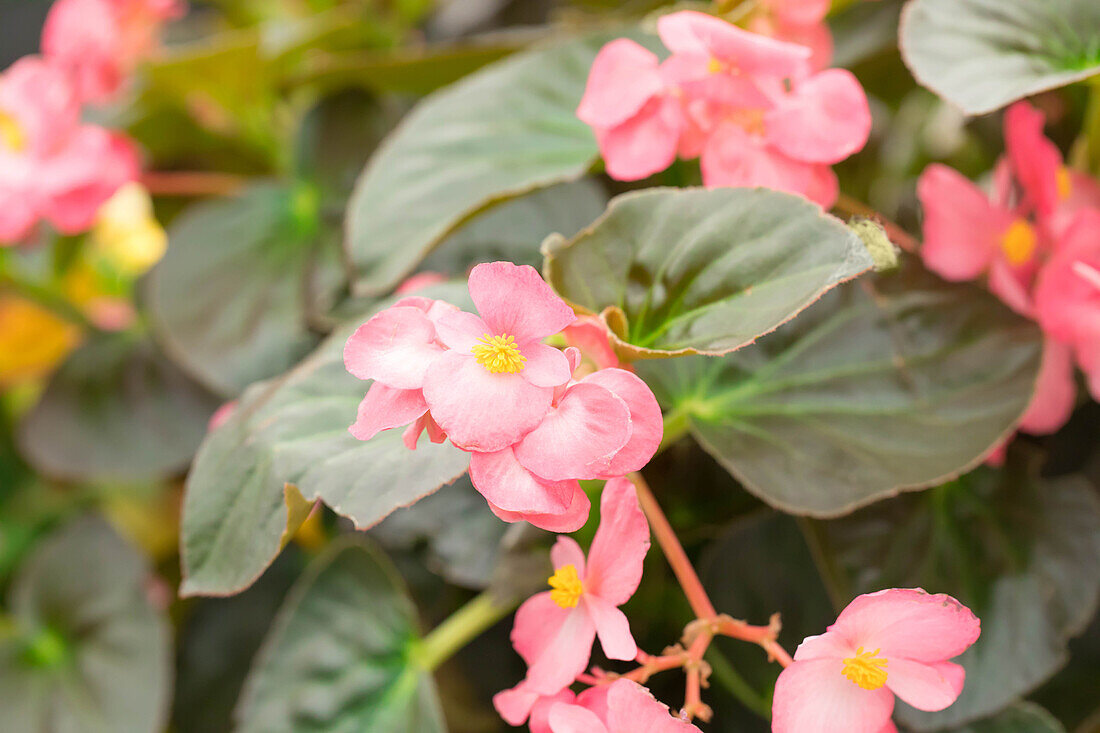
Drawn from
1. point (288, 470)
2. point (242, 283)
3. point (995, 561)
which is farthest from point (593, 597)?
point (242, 283)

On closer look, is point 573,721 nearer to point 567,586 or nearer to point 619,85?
point 567,586

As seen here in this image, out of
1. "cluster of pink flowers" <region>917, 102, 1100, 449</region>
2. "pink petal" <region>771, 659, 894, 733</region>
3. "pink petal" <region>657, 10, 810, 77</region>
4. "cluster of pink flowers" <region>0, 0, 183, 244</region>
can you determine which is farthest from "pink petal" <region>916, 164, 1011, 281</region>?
"cluster of pink flowers" <region>0, 0, 183, 244</region>

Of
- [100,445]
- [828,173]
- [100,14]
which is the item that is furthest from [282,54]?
[828,173]

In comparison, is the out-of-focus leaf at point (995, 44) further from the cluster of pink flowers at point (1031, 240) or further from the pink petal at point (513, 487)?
the pink petal at point (513, 487)

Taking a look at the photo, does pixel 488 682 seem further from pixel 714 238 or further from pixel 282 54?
pixel 282 54

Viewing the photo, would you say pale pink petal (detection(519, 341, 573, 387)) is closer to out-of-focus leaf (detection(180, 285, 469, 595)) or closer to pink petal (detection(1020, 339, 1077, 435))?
out-of-focus leaf (detection(180, 285, 469, 595))

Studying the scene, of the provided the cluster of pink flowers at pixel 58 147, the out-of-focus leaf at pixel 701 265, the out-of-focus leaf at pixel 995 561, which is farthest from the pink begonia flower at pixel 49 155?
the out-of-focus leaf at pixel 995 561

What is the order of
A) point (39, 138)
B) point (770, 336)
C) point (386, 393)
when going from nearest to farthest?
1. point (386, 393)
2. point (770, 336)
3. point (39, 138)
